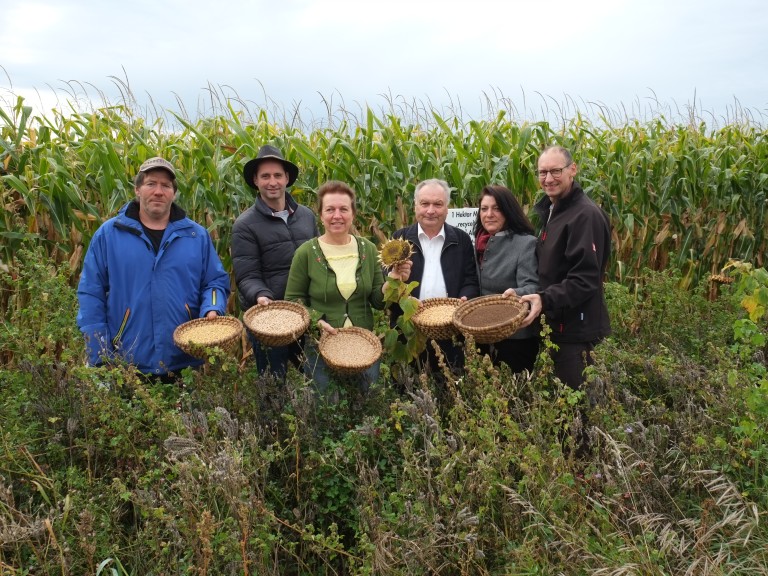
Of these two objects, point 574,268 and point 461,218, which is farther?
point 461,218

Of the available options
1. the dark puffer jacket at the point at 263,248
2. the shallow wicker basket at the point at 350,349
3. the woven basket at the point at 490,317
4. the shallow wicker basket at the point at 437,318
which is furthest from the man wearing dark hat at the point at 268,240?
Answer: the woven basket at the point at 490,317

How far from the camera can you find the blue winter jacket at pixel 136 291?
4.08m

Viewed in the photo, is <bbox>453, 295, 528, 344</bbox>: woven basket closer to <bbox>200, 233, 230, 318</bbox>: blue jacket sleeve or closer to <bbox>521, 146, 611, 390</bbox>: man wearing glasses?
<bbox>521, 146, 611, 390</bbox>: man wearing glasses

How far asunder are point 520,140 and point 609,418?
11.5ft

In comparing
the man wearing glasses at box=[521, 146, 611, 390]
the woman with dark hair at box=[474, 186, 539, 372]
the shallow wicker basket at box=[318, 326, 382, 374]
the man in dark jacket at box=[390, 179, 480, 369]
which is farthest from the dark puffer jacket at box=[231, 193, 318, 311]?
the man wearing glasses at box=[521, 146, 611, 390]

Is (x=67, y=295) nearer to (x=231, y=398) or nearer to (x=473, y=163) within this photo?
(x=231, y=398)

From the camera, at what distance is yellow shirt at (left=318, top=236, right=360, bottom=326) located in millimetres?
4215

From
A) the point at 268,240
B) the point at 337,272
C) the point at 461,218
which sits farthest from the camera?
the point at 461,218

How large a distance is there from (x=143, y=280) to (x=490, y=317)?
2.10 meters

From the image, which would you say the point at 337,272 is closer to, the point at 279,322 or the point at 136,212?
the point at 279,322

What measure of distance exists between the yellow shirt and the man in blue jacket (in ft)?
2.49

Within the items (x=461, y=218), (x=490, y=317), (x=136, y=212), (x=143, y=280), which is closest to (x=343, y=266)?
(x=490, y=317)

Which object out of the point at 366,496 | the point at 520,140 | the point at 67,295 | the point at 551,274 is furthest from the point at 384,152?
the point at 366,496

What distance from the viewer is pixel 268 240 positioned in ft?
14.7
